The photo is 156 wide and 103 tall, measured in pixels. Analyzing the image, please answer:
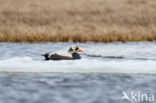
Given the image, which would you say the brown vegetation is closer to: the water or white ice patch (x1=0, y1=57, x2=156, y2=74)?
the water

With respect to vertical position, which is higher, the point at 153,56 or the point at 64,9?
the point at 64,9

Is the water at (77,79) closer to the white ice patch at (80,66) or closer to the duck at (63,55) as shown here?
the white ice patch at (80,66)

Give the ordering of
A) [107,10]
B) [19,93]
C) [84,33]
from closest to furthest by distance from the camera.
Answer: [19,93]
[84,33]
[107,10]

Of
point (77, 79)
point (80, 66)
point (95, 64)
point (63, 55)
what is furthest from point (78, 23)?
point (77, 79)

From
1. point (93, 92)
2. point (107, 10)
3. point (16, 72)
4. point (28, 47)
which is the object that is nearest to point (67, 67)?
point (16, 72)

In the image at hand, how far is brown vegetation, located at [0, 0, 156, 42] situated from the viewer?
47.4 feet

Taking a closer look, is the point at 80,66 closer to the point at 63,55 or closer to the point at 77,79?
the point at 77,79

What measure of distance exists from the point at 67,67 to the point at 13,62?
1353 mm

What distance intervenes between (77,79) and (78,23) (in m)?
9.75

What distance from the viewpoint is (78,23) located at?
1728cm

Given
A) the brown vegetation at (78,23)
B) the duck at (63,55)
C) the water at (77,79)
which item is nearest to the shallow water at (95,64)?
A: the water at (77,79)

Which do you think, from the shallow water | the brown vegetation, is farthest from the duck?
the brown vegetation

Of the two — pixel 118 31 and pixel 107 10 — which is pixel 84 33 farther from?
pixel 107 10

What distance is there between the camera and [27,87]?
712 centimetres
